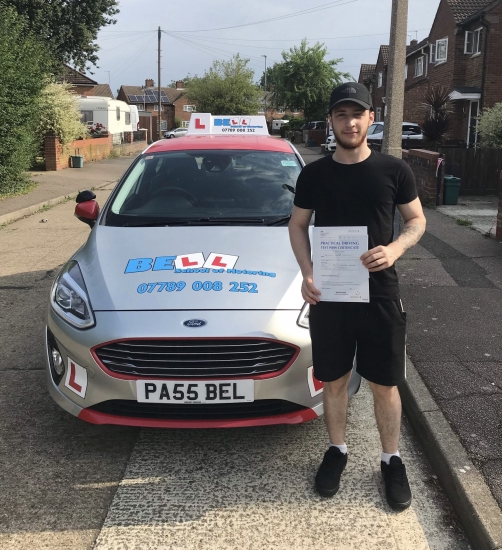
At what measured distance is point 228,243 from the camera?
12.9 ft

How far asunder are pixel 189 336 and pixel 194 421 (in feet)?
1.44

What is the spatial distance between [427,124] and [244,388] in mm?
16658

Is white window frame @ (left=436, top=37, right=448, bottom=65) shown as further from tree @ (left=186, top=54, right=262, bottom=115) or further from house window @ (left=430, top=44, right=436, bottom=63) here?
tree @ (left=186, top=54, right=262, bottom=115)

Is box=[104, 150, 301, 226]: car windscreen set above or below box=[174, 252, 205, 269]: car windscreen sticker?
above

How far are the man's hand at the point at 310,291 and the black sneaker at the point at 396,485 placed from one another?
0.90 m

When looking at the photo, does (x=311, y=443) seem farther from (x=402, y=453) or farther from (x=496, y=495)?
(x=496, y=495)

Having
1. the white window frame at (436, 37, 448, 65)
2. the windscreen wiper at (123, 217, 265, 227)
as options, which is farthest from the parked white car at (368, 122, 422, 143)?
the windscreen wiper at (123, 217, 265, 227)

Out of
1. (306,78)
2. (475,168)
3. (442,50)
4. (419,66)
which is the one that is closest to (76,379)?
(475,168)

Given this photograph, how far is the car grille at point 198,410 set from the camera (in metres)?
3.12

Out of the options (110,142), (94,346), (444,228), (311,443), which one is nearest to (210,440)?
(311,443)

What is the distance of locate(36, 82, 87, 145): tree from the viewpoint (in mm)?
20297

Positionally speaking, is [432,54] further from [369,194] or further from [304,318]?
[369,194]

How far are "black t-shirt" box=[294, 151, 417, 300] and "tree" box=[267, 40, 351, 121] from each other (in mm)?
56689

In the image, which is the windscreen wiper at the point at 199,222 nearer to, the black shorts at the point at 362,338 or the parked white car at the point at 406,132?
the black shorts at the point at 362,338
